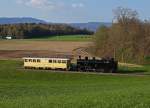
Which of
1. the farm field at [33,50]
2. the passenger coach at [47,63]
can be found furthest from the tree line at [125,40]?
the passenger coach at [47,63]

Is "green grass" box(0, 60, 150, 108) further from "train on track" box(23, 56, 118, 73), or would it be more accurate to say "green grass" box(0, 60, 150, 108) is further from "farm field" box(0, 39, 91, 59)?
"farm field" box(0, 39, 91, 59)

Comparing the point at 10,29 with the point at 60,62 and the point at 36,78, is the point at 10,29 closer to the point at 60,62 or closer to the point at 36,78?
the point at 60,62

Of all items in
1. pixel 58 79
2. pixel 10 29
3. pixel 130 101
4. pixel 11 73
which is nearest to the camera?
pixel 130 101

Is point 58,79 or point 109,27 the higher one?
point 109,27

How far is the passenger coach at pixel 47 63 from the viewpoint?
6438cm

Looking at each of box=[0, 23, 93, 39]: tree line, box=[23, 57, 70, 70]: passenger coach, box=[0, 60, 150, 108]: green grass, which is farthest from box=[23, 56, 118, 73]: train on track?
box=[0, 23, 93, 39]: tree line

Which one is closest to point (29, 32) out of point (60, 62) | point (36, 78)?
point (60, 62)

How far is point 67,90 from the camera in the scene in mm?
26000

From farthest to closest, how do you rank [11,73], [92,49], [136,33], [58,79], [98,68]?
[92,49], [136,33], [98,68], [11,73], [58,79]

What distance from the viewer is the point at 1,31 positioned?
590 feet

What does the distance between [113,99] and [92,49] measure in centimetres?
8679

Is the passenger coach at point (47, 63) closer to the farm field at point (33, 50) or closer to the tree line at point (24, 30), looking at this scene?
the farm field at point (33, 50)

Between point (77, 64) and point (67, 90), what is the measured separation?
125ft

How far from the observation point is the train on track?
205 feet
